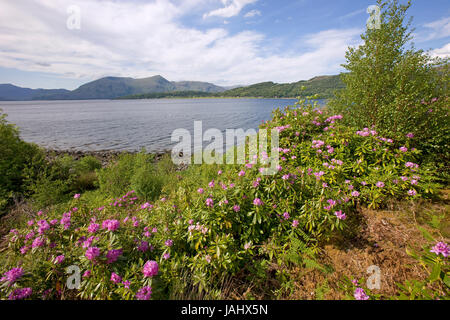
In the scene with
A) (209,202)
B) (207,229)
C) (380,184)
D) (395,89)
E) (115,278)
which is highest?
(395,89)

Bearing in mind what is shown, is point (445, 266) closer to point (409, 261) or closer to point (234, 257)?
point (409, 261)

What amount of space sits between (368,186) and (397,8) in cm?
529

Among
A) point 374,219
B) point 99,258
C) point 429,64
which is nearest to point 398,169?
point 374,219

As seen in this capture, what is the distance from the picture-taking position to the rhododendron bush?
7.13ft

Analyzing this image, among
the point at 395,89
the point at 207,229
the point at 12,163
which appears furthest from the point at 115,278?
the point at 12,163

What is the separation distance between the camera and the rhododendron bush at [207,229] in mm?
2172

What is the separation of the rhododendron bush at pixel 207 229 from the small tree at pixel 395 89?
0.57 meters

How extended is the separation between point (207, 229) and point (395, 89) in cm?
579

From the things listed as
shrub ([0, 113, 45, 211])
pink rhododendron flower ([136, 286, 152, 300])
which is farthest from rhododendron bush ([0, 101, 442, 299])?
shrub ([0, 113, 45, 211])

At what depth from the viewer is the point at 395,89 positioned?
473 centimetres

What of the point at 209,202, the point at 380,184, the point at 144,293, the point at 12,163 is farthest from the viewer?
the point at 12,163

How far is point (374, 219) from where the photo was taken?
3332 mm

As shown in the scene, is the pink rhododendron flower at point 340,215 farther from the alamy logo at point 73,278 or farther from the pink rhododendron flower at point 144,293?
the alamy logo at point 73,278

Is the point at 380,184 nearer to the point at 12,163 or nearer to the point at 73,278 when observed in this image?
the point at 73,278
